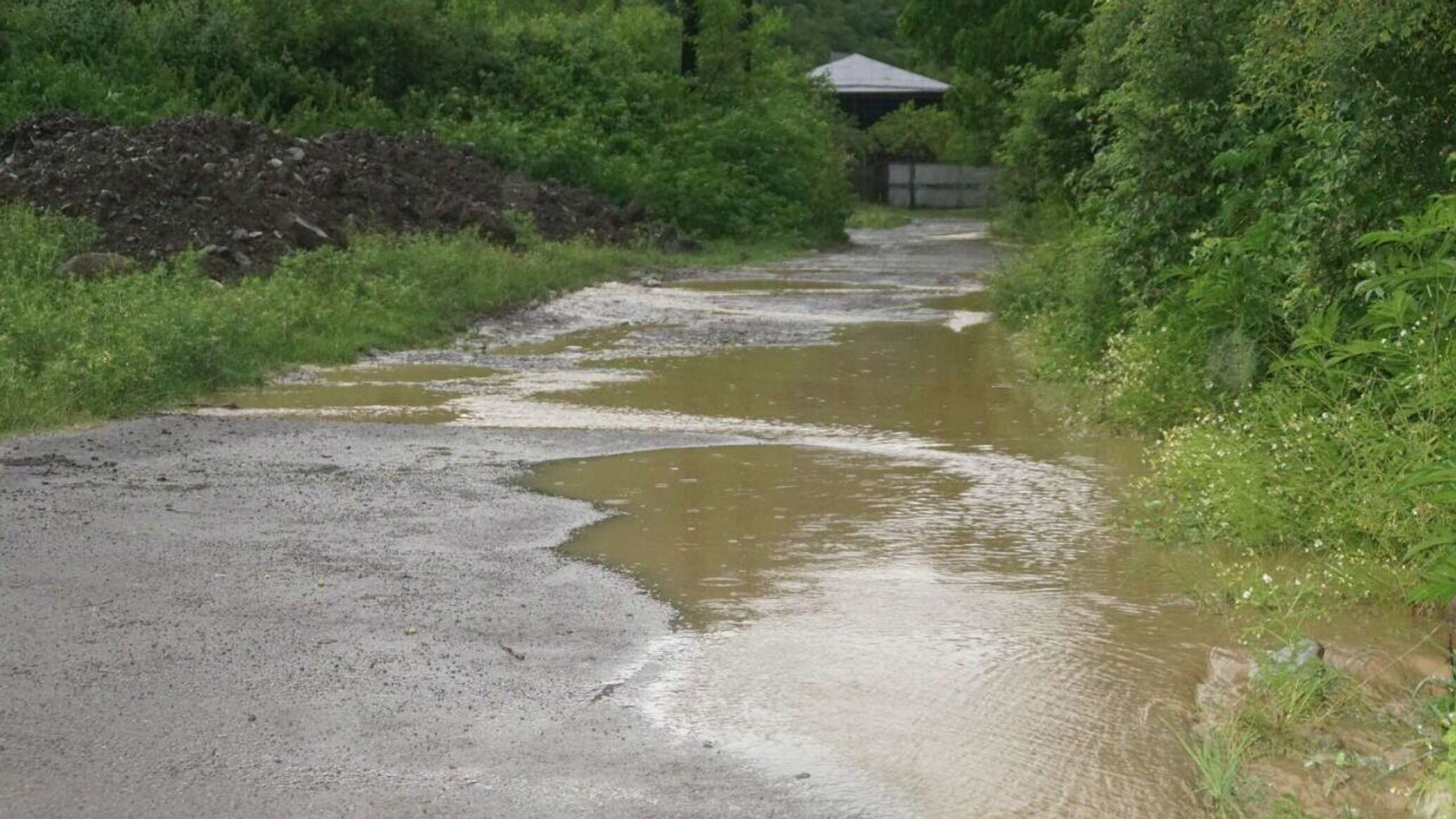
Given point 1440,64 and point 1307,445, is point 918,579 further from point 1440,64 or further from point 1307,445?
point 1440,64

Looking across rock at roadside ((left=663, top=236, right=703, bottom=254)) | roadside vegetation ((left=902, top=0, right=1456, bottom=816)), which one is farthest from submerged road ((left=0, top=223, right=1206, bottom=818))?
rock at roadside ((left=663, top=236, right=703, bottom=254))

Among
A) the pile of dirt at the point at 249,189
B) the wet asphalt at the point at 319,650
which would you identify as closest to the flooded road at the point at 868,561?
the wet asphalt at the point at 319,650

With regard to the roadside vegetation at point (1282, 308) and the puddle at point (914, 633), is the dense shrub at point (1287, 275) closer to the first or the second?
the roadside vegetation at point (1282, 308)

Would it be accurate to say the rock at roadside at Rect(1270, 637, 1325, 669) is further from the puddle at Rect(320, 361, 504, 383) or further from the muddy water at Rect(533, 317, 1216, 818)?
the puddle at Rect(320, 361, 504, 383)

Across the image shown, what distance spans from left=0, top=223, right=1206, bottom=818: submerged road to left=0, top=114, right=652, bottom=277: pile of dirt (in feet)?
26.5

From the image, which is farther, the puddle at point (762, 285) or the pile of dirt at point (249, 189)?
the puddle at point (762, 285)

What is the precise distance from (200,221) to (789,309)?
687cm

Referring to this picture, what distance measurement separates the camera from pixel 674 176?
35344mm

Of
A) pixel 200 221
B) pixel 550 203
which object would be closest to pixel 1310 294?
pixel 200 221

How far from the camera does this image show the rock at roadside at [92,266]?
17984 millimetres

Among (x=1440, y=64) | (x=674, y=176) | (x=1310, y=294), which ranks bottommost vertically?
(x=674, y=176)

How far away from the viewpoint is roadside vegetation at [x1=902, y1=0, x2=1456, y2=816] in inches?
311

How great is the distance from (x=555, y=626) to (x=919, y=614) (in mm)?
1502

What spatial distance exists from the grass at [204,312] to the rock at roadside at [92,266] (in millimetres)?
147
